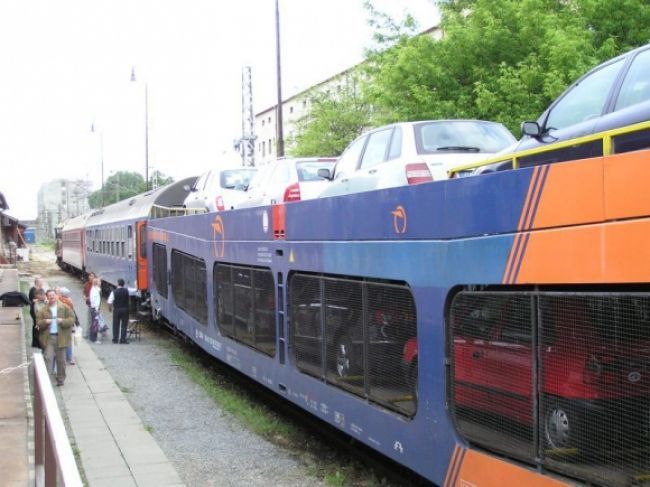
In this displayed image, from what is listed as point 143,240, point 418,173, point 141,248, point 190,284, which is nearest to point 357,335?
point 418,173

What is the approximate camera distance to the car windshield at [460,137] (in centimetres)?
844

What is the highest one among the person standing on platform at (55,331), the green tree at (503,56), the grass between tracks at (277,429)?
the green tree at (503,56)

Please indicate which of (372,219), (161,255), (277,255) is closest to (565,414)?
(372,219)

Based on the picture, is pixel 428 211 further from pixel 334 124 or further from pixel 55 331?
pixel 334 124

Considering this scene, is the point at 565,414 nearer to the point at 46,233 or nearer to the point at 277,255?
the point at 277,255

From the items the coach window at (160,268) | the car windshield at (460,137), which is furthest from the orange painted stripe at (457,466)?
the coach window at (160,268)

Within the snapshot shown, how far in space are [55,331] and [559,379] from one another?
10.6 metres

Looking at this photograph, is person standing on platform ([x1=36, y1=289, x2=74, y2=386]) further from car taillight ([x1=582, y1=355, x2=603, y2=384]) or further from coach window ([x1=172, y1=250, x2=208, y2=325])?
car taillight ([x1=582, y1=355, x2=603, y2=384])

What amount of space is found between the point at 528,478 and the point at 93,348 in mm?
14857

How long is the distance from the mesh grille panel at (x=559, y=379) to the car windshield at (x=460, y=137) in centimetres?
379

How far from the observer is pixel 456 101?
669 inches

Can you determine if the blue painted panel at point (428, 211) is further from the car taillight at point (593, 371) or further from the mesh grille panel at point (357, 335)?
the car taillight at point (593, 371)

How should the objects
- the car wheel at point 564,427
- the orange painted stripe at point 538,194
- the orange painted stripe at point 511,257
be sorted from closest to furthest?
the car wheel at point 564,427 < the orange painted stripe at point 538,194 < the orange painted stripe at point 511,257

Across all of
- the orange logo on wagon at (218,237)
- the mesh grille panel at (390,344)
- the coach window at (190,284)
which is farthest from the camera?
the coach window at (190,284)
